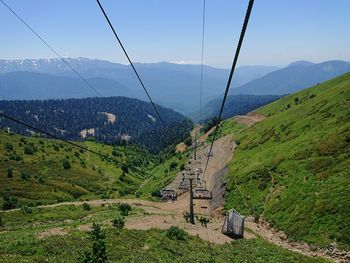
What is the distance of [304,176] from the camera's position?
215 feet

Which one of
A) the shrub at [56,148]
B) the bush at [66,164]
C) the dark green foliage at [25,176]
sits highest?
the dark green foliage at [25,176]

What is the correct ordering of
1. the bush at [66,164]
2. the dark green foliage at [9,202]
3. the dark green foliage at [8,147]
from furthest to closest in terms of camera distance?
the bush at [66,164] → the dark green foliage at [8,147] → the dark green foliage at [9,202]

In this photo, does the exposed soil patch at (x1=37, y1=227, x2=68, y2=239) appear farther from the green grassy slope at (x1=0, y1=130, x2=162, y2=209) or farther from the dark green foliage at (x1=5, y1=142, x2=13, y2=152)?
the dark green foliage at (x1=5, y1=142, x2=13, y2=152)

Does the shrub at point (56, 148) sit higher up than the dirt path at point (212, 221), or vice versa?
the dirt path at point (212, 221)

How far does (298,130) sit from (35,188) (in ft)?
245

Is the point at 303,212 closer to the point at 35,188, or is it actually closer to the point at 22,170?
the point at 35,188

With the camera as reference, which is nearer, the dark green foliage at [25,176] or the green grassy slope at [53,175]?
the green grassy slope at [53,175]

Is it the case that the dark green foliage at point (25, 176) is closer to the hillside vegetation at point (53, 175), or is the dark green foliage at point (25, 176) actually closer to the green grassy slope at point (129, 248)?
the hillside vegetation at point (53, 175)

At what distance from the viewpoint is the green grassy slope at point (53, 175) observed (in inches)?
3907

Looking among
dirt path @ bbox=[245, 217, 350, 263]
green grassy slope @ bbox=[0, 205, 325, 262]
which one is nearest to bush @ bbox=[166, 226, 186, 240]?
green grassy slope @ bbox=[0, 205, 325, 262]

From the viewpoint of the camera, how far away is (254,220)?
209ft

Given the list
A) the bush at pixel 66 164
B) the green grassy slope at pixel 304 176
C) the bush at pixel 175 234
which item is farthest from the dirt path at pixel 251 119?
the bush at pixel 175 234

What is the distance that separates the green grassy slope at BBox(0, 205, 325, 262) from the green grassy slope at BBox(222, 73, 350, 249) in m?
7.37

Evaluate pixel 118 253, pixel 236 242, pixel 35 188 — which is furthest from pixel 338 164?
pixel 35 188
